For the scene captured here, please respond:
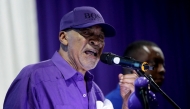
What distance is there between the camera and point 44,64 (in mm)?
1859

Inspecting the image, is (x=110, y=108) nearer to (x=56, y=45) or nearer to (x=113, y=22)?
(x=56, y=45)

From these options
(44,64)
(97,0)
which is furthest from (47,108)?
(97,0)

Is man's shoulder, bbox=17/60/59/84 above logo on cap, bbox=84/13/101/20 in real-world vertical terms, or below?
below

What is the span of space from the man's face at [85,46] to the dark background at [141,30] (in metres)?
0.80

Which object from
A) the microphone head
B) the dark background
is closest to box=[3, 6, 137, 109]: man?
the microphone head

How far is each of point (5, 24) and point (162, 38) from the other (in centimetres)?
168

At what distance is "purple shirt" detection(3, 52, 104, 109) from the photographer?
1688mm

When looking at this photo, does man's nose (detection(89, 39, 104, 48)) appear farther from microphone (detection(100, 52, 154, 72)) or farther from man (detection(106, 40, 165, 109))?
man (detection(106, 40, 165, 109))

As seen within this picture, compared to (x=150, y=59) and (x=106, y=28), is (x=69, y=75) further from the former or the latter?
(x=150, y=59)

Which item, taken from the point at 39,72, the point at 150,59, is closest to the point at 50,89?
the point at 39,72

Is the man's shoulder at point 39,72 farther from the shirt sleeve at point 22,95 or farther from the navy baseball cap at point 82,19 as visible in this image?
the navy baseball cap at point 82,19

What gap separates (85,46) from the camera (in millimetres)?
1894

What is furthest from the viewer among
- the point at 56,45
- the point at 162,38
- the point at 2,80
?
the point at 162,38

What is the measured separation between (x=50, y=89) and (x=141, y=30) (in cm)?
184
